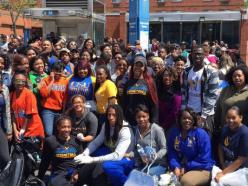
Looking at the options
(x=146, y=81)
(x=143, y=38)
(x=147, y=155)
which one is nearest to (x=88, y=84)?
(x=146, y=81)

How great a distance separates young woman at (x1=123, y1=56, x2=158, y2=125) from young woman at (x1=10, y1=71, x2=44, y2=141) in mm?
1415

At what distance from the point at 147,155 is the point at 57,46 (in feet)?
14.9

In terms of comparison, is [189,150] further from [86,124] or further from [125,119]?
[86,124]

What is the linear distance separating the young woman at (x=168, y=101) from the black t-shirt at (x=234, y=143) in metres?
1.28

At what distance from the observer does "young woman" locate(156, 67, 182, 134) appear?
6.89 m

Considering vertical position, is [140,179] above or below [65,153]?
below

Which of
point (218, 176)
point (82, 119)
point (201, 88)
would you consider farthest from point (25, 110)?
point (218, 176)

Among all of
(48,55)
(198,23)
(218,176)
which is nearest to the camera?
(218,176)

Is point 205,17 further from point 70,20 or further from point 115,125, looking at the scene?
point 115,125

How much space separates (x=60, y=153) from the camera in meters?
5.98

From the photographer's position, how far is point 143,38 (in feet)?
45.9

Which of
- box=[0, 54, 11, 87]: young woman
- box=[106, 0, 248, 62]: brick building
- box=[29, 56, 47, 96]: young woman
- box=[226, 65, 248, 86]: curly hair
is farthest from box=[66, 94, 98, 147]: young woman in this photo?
box=[106, 0, 248, 62]: brick building

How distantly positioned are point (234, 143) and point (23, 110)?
3.07 m

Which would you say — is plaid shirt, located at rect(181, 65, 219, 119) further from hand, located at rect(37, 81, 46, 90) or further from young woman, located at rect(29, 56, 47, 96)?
young woman, located at rect(29, 56, 47, 96)
